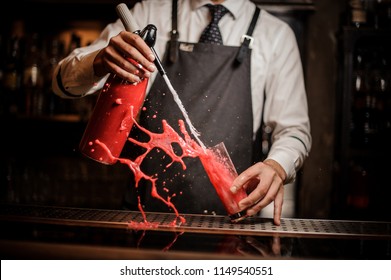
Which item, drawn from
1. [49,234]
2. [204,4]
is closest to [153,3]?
[204,4]

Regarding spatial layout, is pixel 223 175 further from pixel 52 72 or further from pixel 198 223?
pixel 52 72

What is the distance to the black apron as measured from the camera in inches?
56.7

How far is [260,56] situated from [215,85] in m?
0.21

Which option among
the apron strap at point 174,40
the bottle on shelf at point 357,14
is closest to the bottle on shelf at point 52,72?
the apron strap at point 174,40

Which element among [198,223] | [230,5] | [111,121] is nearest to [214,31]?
[230,5]

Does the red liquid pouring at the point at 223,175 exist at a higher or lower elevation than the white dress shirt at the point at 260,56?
lower

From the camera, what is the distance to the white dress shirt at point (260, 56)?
1.46 metres

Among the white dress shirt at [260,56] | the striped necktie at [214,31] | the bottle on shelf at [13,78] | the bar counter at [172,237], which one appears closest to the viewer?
the bar counter at [172,237]

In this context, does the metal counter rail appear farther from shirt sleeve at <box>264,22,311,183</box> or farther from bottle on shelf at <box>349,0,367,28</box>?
bottle on shelf at <box>349,0,367,28</box>

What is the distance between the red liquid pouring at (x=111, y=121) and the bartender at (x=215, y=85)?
180 mm

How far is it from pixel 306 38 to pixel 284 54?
867 millimetres

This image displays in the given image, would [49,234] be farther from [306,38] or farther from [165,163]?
[306,38]

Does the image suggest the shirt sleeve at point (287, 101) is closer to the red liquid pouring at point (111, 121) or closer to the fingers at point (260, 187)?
the fingers at point (260, 187)

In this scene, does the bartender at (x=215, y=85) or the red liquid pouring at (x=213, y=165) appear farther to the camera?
the bartender at (x=215, y=85)
